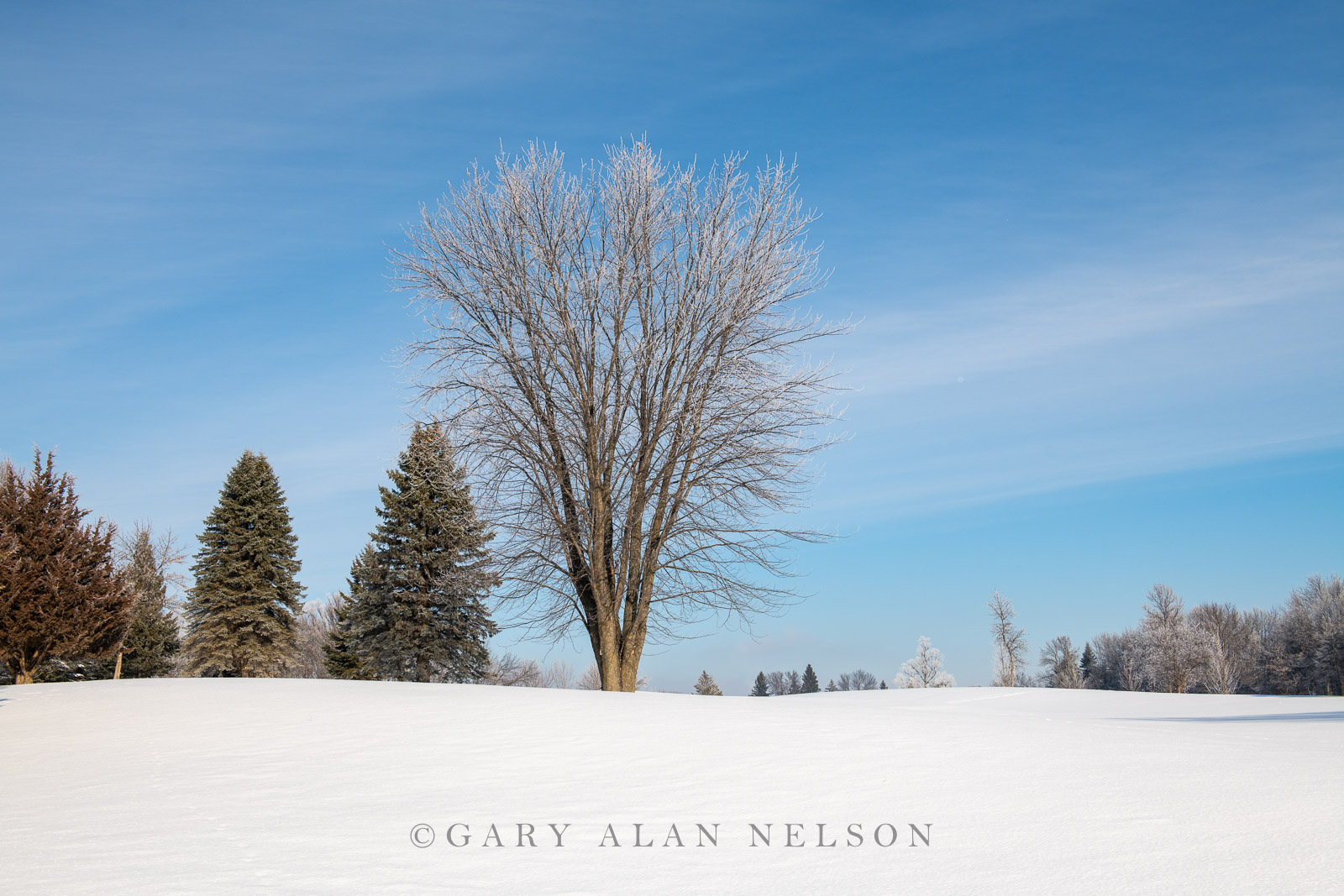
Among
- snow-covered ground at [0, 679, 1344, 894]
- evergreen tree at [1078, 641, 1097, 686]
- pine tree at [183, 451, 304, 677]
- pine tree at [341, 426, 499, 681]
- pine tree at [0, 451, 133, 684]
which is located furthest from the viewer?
evergreen tree at [1078, 641, 1097, 686]

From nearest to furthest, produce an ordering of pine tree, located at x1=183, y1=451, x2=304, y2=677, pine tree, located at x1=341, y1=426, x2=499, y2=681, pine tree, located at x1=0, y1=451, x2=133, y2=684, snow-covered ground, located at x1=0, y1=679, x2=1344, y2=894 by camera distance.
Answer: snow-covered ground, located at x1=0, y1=679, x2=1344, y2=894
pine tree, located at x1=0, y1=451, x2=133, y2=684
pine tree, located at x1=341, y1=426, x2=499, y2=681
pine tree, located at x1=183, y1=451, x2=304, y2=677

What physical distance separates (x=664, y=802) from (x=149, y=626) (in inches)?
1362

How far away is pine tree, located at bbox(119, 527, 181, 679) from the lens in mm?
31797

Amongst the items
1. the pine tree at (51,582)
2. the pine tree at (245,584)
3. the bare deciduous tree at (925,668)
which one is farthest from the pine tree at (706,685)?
the pine tree at (51,582)

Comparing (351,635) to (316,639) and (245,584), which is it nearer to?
(245,584)

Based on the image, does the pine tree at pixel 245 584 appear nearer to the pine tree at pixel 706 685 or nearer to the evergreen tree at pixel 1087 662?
the pine tree at pixel 706 685

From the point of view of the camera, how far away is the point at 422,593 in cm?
2641

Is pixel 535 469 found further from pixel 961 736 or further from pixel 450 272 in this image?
pixel 961 736

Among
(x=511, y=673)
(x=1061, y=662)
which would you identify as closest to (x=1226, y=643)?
(x=1061, y=662)

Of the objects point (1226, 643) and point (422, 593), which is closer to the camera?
point (422, 593)

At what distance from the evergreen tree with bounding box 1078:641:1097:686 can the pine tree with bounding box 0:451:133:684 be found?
7716cm

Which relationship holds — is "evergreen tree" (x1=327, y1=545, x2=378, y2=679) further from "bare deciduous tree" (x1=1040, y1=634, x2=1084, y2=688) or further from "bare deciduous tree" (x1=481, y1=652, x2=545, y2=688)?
"bare deciduous tree" (x1=1040, y1=634, x2=1084, y2=688)

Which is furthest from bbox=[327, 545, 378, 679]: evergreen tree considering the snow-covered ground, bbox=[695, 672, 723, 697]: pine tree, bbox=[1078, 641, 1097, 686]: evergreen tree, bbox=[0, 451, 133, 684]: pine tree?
bbox=[1078, 641, 1097, 686]: evergreen tree

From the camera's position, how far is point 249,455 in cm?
3394
